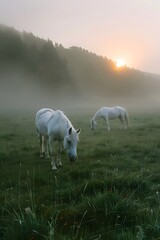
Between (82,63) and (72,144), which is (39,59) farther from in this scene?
(72,144)

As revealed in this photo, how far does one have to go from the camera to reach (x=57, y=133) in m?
11.1

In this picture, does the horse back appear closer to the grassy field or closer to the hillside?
the grassy field

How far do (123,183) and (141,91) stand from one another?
14616cm

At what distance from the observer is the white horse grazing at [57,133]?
10.0 meters

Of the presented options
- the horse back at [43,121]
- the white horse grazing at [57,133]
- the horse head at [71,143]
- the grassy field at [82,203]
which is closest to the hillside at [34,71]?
the horse back at [43,121]

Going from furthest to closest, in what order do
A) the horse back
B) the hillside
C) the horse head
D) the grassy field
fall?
the hillside → the horse back → the horse head → the grassy field

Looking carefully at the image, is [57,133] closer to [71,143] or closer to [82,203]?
[71,143]

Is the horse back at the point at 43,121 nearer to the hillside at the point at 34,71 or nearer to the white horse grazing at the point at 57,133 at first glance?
the white horse grazing at the point at 57,133

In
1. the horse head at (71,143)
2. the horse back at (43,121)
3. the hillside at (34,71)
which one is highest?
the hillside at (34,71)

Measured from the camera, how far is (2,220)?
5082 mm

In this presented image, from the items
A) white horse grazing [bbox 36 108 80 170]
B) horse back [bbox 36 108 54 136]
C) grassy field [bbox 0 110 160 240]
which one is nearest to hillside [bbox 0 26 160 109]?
horse back [bbox 36 108 54 136]

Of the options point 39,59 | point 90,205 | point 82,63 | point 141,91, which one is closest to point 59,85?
point 39,59

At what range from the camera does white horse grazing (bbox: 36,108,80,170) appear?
10047mm

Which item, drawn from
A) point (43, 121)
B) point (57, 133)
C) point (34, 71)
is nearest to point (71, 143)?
point (57, 133)
